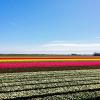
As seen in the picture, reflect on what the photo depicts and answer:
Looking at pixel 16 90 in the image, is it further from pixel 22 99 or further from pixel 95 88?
pixel 95 88

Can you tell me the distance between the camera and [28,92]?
14.7 meters

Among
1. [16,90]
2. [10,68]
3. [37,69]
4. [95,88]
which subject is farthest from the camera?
[37,69]

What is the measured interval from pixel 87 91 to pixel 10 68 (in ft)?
47.7

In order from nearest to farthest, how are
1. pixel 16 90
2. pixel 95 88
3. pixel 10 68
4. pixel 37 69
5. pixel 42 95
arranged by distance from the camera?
1. pixel 42 95
2. pixel 16 90
3. pixel 95 88
4. pixel 10 68
5. pixel 37 69

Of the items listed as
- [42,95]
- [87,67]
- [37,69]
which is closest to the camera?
[42,95]

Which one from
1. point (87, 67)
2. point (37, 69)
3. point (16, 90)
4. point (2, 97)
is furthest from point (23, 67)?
point (2, 97)

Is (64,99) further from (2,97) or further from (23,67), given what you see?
(23,67)

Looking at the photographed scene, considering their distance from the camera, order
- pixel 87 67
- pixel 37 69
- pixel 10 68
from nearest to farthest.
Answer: pixel 10 68, pixel 37 69, pixel 87 67

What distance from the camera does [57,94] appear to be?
1445 cm

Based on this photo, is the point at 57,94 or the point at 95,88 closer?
the point at 57,94

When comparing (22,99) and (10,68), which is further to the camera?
(10,68)

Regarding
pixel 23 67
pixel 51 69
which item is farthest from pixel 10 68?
pixel 51 69

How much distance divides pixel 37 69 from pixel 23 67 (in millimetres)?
1882

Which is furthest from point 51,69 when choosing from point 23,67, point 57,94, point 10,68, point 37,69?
point 57,94
